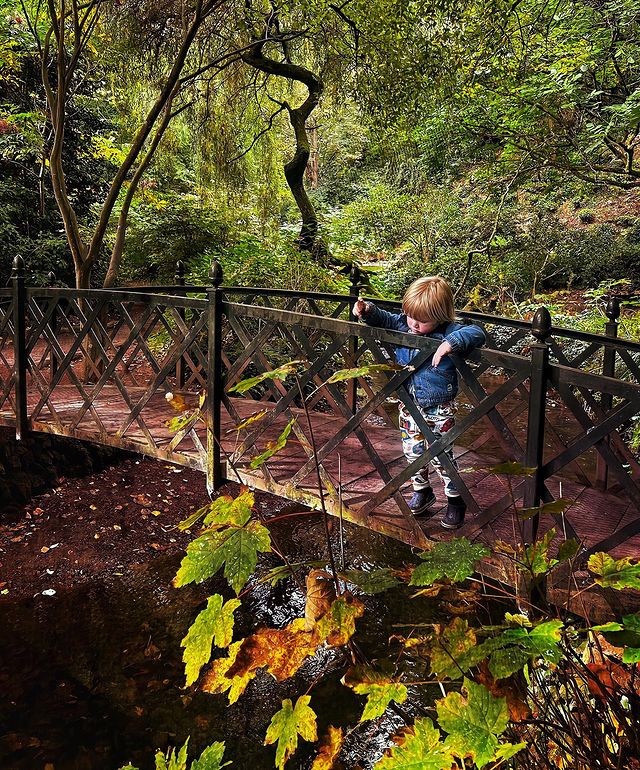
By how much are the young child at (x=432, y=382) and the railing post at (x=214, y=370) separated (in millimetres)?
1189

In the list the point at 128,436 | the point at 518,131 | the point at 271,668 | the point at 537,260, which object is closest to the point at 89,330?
the point at 128,436

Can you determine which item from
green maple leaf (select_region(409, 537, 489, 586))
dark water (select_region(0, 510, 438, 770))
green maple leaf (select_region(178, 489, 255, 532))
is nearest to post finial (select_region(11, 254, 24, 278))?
dark water (select_region(0, 510, 438, 770))

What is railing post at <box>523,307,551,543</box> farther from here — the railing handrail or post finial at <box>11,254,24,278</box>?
post finial at <box>11,254,24,278</box>

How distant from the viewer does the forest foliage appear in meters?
7.07

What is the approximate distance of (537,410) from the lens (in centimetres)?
272

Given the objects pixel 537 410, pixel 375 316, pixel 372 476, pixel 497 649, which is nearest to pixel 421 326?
pixel 375 316

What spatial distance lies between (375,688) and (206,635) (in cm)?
39

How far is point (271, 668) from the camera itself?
4.88 feet

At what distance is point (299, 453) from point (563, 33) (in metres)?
6.53

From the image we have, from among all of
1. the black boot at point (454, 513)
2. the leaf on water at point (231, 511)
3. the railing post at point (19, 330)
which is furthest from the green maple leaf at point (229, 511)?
the railing post at point (19, 330)

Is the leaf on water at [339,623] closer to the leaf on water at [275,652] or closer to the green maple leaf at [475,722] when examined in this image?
the leaf on water at [275,652]

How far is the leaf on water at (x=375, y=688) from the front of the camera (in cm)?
131

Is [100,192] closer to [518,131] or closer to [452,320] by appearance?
[518,131]

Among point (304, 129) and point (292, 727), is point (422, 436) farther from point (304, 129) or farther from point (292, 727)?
point (304, 129)
